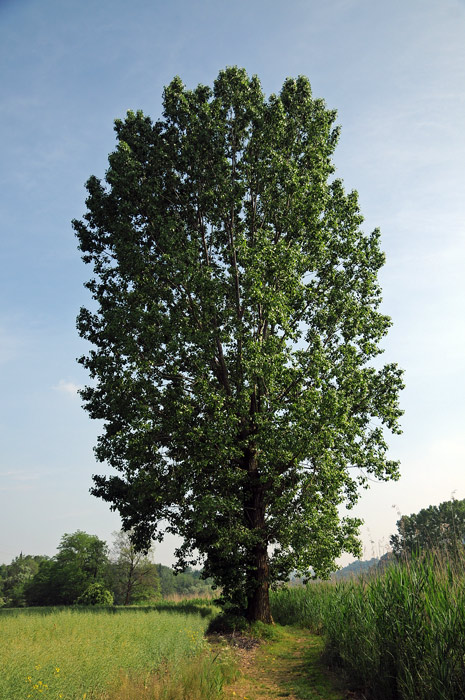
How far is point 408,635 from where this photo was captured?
658 centimetres

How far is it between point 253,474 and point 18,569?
12547cm

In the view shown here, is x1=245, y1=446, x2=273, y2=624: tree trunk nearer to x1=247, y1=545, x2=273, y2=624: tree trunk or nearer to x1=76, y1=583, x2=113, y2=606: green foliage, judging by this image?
x1=247, y1=545, x2=273, y2=624: tree trunk

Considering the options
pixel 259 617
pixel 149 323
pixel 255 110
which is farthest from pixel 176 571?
pixel 255 110

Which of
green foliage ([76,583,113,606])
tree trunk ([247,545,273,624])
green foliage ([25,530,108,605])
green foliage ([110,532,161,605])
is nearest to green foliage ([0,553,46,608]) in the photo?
green foliage ([25,530,108,605])

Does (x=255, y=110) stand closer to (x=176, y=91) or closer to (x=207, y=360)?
(x=176, y=91)

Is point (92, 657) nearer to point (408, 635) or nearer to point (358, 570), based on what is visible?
point (408, 635)

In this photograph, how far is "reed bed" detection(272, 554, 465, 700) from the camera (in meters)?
5.82

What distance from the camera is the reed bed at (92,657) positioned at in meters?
5.98

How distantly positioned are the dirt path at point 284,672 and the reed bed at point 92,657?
0.86 m

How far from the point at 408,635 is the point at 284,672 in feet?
15.0

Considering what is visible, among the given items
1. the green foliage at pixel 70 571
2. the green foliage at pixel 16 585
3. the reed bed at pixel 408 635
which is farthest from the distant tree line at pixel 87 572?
the reed bed at pixel 408 635

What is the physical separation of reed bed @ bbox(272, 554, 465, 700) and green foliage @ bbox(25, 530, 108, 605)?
45.9 meters

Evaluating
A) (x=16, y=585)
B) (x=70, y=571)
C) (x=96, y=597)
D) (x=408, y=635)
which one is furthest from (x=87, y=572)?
(x=408, y=635)

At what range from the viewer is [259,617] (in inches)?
547
